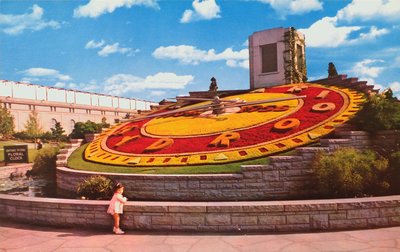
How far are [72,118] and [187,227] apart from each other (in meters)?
78.3

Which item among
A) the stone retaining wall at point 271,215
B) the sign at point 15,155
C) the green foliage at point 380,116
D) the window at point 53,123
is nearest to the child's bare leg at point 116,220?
the stone retaining wall at point 271,215

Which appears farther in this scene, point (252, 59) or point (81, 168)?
point (252, 59)

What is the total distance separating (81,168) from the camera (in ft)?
44.5

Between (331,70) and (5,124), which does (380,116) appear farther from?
(5,124)

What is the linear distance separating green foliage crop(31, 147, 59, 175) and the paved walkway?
10198mm

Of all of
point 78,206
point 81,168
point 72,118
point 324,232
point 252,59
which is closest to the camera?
point 324,232

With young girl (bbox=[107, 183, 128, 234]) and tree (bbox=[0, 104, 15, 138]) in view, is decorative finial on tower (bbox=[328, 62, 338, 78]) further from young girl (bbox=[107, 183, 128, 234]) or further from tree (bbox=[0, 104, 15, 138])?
tree (bbox=[0, 104, 15, 138])

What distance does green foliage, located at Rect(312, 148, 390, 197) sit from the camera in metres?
9.17

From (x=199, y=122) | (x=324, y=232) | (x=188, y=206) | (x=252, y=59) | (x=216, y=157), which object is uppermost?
(x=252, y=59)

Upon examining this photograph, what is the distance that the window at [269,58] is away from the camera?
22.0 metres

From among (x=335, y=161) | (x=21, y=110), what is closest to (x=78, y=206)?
(x=335, y=161)

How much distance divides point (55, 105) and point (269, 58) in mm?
65478

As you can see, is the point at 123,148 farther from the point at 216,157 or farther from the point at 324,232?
the point at 324,232

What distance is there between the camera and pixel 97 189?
1053cm
